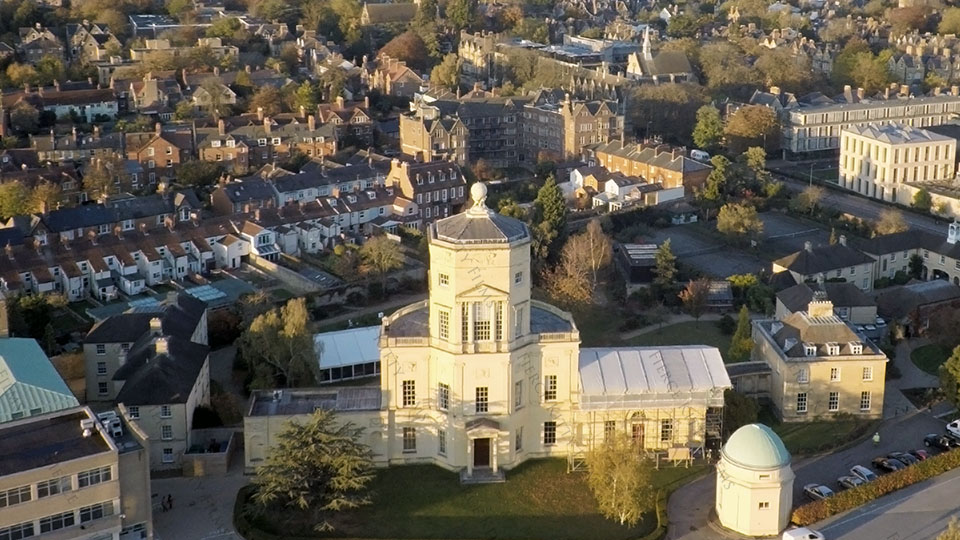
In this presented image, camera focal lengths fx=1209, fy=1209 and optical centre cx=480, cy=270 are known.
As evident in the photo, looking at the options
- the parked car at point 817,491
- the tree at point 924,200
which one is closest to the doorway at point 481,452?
the parked car at point 817,491

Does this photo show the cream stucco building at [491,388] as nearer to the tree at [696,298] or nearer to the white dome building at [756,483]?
the white dome building at [756,483]

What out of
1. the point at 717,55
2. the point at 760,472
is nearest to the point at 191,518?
the point at 760,472

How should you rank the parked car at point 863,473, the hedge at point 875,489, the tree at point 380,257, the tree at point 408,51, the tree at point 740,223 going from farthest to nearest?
the tree at point 408,51 < the tree at point 740,223 < the tree at point 380,257 < the parked car at point 863,473 < the hedge at point 875,489

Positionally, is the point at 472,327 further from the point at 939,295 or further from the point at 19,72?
the point at 19,72

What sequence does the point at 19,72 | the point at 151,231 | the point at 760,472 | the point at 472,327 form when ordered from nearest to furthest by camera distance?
1. the point at 760,472
2. the point at 472,327
3. the point at 151,231
4. the point at 19,72

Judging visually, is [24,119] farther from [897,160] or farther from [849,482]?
[849,482]

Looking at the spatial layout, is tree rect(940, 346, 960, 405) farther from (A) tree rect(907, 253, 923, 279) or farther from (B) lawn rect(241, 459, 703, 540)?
(A) tree rect(907, 253, 923, 279)
